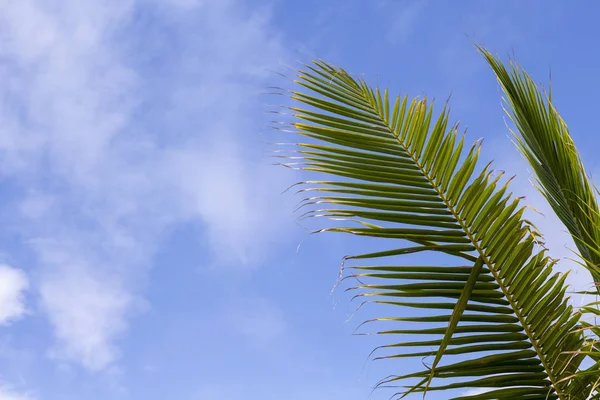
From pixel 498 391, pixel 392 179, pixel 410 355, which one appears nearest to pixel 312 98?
pixel 392 179

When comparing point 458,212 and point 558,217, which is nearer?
point 458,212

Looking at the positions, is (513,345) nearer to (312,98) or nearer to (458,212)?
(458,212)

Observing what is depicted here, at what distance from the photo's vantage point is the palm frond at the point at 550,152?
2.40 metres

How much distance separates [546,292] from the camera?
6.49 ft

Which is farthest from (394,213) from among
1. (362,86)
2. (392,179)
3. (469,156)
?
(362,86)

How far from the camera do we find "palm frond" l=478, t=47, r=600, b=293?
2.40 meters

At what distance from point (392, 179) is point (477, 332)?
52 centimetres

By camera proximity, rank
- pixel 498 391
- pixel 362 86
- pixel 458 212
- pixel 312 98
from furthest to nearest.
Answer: pixel 362 86
pixel 312 98
pixel 458 212
pixel 498 391

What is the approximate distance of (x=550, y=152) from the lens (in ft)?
8.25

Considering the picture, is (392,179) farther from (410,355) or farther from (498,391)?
(498,391)

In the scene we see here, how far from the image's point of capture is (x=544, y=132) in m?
2.52

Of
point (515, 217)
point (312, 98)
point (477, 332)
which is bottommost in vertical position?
point (477, 332)

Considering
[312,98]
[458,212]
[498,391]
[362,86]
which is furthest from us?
[362,86]

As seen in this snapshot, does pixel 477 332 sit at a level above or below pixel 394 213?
below
